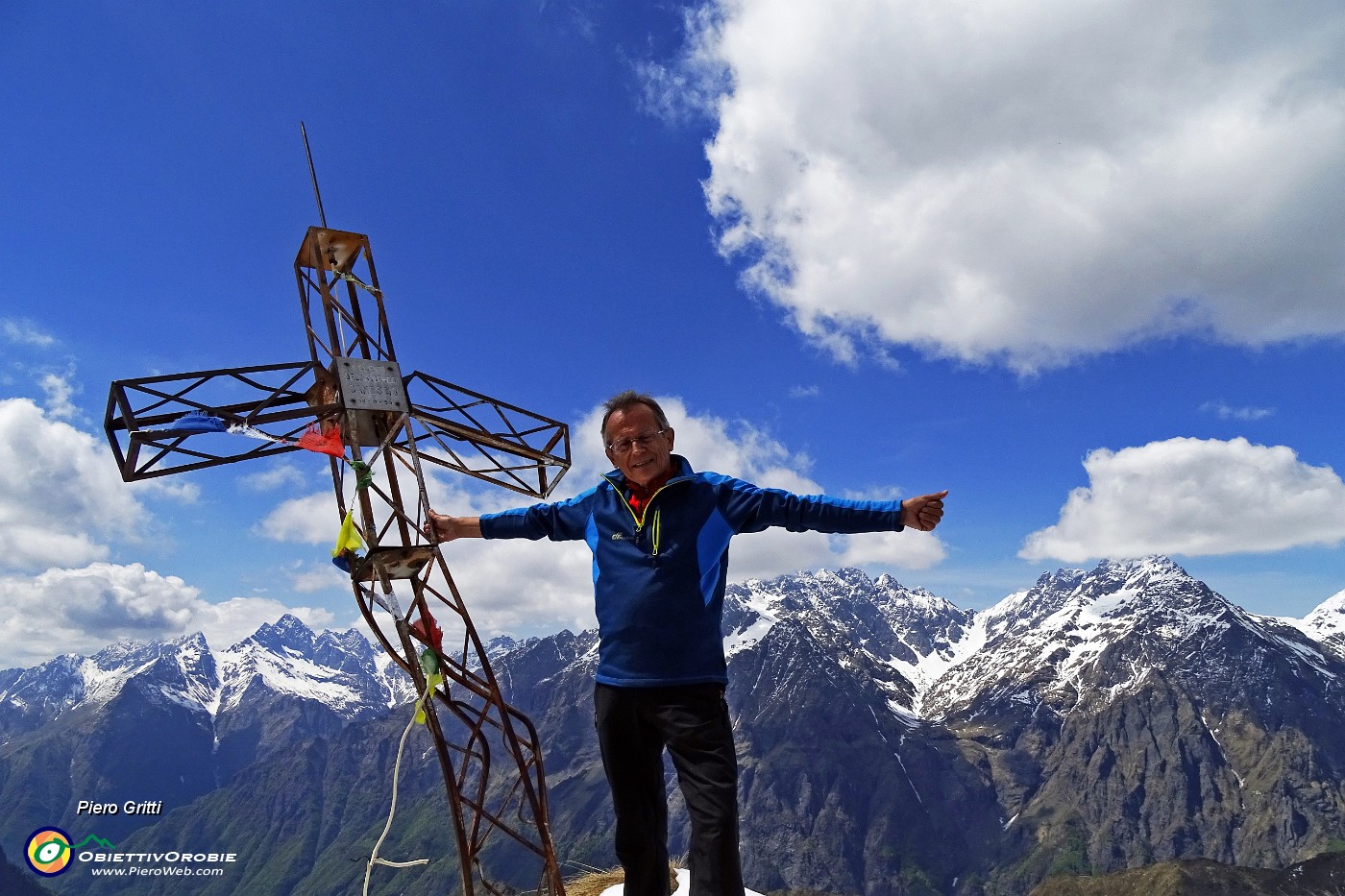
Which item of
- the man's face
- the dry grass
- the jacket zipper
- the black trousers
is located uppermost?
the man's face

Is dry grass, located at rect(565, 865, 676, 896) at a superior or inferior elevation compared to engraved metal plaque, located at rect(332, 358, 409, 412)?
inferior

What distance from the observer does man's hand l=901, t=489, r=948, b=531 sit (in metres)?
5.25

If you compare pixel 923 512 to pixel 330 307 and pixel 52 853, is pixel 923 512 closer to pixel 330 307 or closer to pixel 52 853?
pixel 330 307

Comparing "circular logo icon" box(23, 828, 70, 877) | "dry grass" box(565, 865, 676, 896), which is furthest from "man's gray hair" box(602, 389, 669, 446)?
"circular logo icon" box(23, 828, 70, 877)

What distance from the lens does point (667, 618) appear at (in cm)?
552

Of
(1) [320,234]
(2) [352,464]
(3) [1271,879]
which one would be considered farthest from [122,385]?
(3) [1271,879]

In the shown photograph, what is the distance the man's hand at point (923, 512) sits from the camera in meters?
5.25

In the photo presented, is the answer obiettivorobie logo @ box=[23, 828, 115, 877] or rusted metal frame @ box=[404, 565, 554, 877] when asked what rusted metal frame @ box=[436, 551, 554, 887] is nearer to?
rusted metal frame @ box=[404, 565, 554, 877]

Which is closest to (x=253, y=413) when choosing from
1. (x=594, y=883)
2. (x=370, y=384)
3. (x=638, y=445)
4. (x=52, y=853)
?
(x=370, y=384)

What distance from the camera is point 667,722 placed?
5387 mm

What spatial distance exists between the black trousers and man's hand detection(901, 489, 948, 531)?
172cm

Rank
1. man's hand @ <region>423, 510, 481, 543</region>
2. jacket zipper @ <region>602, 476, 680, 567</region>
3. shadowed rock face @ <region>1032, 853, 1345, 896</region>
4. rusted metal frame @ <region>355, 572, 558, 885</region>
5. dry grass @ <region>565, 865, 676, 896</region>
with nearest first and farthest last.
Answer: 1. jacket zipper @ <region>602, 476, 680, 567</region>
2. man's hand @ <region>423, 510, 481, 543</region>
3. rusted metal frame @ <region>355, 572, 558, 885</region>
4. dry grass @ <region>565, 865, 676, 896</region>
5. shadowed rock face @ <region>1032, 853, 1345, 896</region>

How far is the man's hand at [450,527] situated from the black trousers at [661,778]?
1847 mm

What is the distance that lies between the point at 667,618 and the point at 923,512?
6.05 feet
